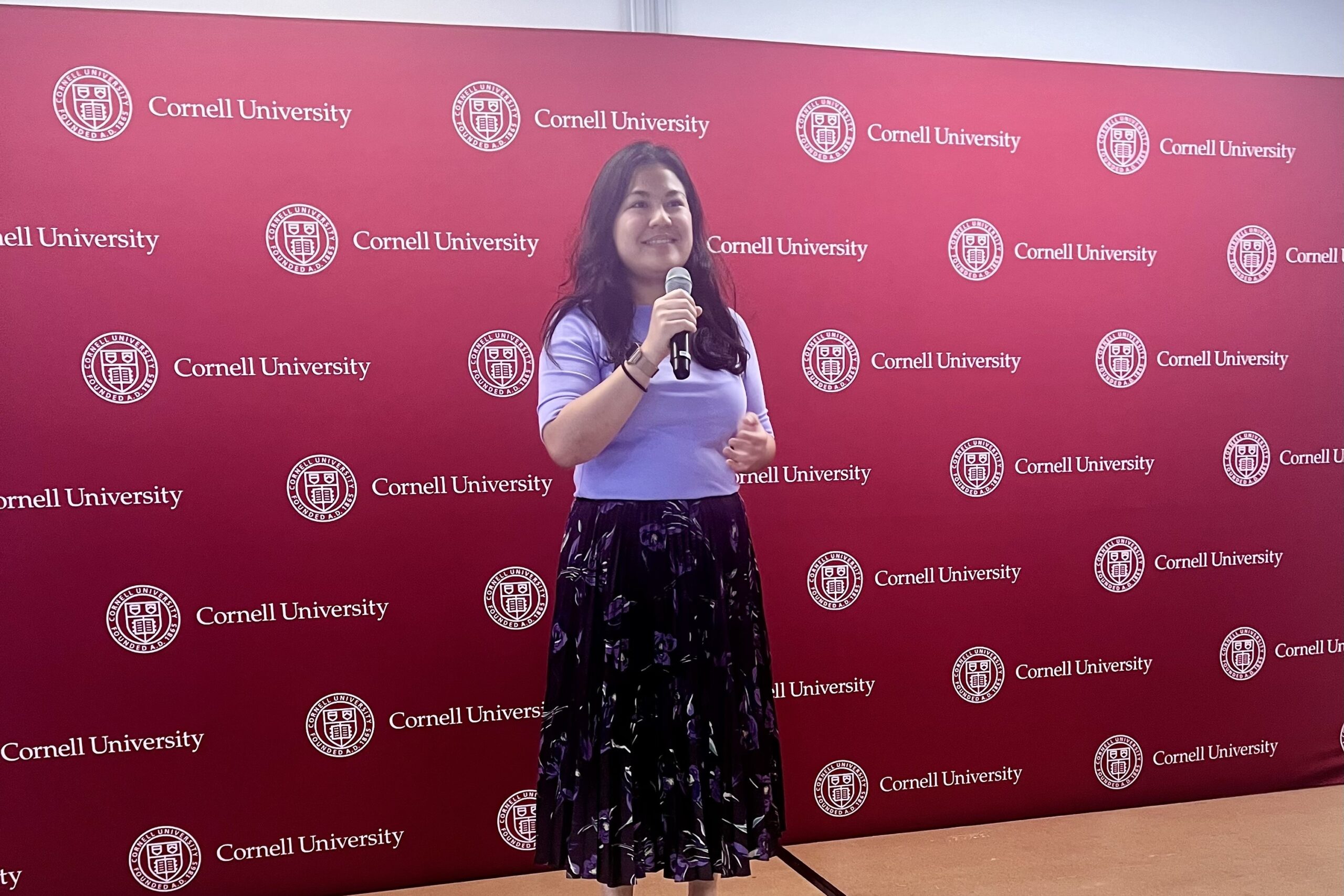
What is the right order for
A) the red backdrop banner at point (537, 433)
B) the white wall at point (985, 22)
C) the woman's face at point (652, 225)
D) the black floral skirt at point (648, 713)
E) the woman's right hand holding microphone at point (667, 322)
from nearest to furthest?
the woman's right hand holding microphone at point (667, 322)
the black floral skirt at point (648, 713)
the woman's face at point (652, 225)
the red backdrop banner at point (537, 433)
the white wall at point (985, 22)

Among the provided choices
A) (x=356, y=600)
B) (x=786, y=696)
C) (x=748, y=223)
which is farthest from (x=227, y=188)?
(x=786, y=696)

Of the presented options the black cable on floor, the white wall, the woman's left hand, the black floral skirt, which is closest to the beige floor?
the black cable on floor

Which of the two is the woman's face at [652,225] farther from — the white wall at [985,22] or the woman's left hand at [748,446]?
the white wall at [985,22]

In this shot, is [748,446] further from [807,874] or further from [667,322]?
[807,874]

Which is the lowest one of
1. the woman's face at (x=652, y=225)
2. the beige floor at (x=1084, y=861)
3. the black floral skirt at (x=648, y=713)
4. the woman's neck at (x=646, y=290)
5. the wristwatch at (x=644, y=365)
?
the beige floor at (x=1084, y=861)

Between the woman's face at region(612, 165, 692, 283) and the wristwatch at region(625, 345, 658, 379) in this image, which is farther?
the woman's face at region(612, 165, 692, 283)

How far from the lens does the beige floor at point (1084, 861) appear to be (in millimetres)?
2514

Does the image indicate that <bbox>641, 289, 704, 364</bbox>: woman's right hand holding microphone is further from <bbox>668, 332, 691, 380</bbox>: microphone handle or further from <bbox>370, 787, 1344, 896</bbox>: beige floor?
<bbox>370, 787, 1344, 896</bbox>: beige floor

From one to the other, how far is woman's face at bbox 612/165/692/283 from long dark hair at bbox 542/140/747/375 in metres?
0.02

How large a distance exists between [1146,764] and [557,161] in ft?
8.08

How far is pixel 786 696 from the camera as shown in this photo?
283cm

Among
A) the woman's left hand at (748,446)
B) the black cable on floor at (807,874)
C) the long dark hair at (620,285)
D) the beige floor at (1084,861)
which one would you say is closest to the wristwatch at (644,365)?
the long dark hair at (620,285)

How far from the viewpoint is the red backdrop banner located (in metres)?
2.48

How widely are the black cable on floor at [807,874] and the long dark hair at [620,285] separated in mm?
1269
